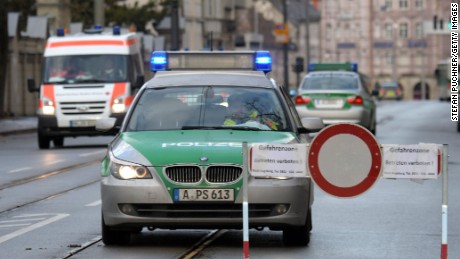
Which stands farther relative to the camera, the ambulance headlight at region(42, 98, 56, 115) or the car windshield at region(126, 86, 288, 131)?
the ambulance headlight at region(42, 98, 56, 115)

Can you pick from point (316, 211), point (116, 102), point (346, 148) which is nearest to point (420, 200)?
point (316, 211)

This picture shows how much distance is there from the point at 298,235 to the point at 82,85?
20412 mm

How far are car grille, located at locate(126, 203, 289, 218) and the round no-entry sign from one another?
6.27 feet

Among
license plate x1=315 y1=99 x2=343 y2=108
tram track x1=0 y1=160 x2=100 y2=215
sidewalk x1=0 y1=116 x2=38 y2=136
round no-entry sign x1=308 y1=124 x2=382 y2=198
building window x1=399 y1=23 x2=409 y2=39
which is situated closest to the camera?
round no-entry sign x1=308 y1=124 x2=382 y2=198

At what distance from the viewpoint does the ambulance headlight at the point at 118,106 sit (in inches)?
1297

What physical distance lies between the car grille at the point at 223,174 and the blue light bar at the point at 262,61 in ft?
10.4

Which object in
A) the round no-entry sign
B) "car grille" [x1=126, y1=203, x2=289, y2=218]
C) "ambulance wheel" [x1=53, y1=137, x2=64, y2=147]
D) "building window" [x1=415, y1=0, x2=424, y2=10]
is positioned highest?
the round no-entry sign

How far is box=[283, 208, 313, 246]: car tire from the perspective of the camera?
12.7 meters

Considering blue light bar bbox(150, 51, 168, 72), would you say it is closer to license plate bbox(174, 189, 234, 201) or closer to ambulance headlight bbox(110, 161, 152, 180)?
ambulance headlight bbox(110, 161, 152, 180)

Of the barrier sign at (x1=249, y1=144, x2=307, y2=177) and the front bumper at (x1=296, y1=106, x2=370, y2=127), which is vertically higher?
the barrier sign at (x1=249, y1=144, x2=307, y2=177)

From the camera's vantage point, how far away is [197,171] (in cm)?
1216

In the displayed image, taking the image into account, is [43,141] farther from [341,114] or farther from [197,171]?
[197,171]

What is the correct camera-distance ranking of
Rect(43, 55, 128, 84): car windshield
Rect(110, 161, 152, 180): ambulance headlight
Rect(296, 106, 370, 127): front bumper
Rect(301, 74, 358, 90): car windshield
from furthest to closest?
Rect(301, 74, 358, 90): car windshield → Rect(296, 106, 370, 127): front bumper → Rect(43, 55, 128, 84): car windshield → Rect(110, 161, 152, 180): ambulance headlight

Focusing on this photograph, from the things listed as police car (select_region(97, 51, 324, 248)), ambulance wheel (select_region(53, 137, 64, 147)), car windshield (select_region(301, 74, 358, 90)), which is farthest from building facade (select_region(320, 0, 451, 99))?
police car (select_region(97, 51, 324, 248))
